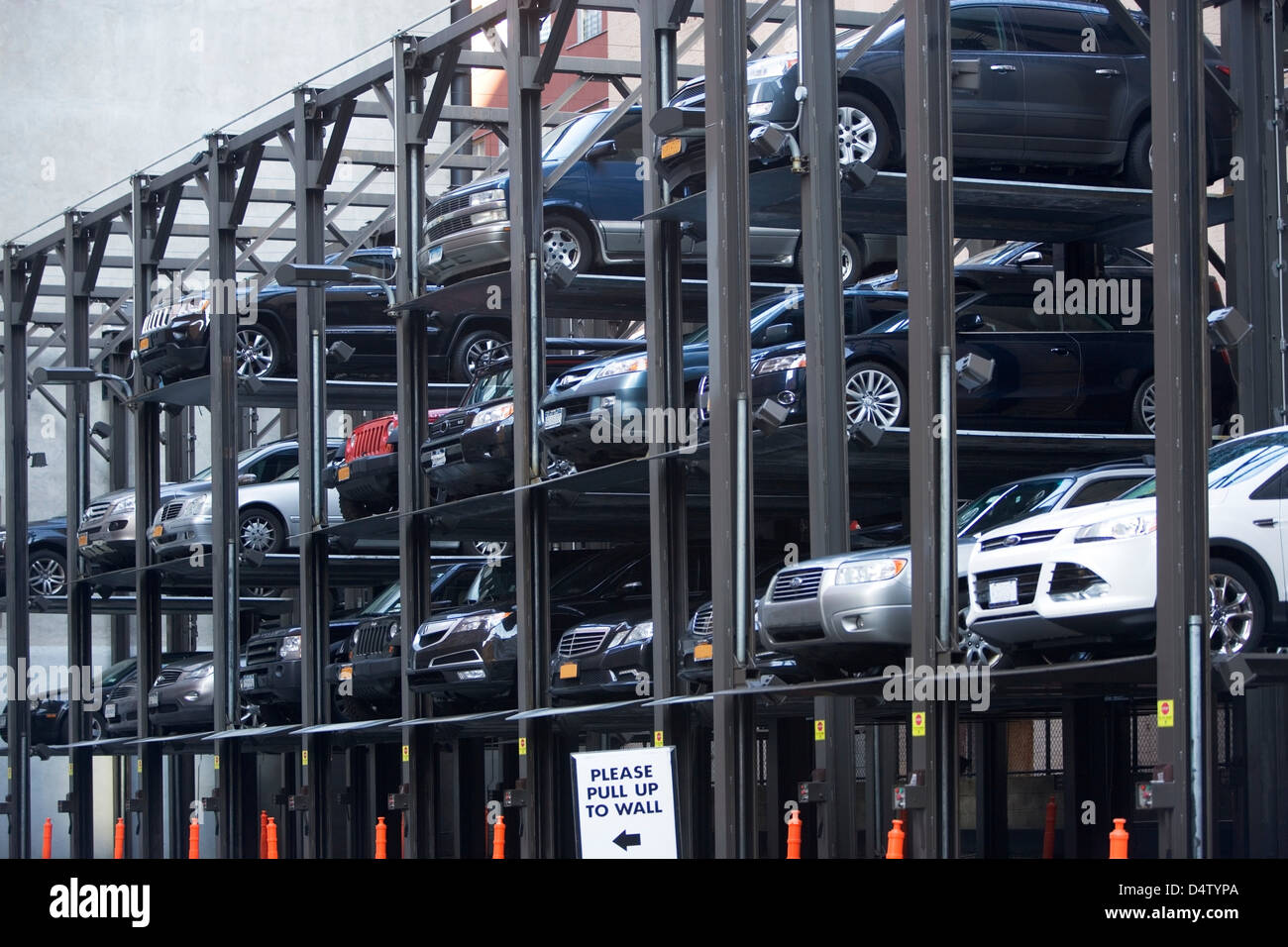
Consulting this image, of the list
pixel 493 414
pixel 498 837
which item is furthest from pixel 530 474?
pixel 498 837

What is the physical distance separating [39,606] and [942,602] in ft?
59.0

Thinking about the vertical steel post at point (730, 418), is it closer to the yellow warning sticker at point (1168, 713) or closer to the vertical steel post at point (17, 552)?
the yellow warning sticker at point (1168, 713)

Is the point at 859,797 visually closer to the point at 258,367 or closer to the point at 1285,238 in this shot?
the point at 258,367

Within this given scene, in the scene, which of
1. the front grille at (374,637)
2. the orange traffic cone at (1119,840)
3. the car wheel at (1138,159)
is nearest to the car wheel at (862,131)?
the car wheel at (1138,159)

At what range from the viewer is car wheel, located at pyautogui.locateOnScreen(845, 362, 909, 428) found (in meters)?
14.1

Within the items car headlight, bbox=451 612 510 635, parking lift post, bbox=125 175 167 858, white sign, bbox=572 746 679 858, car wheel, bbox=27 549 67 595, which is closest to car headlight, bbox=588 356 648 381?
car headlight, bbox=451 612 510 635

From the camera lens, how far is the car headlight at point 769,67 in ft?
46.3

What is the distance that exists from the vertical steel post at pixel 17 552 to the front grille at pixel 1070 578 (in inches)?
660

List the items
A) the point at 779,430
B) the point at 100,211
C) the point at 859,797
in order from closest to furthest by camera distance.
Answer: the point at 779,430, the point at 100,211, the point at 859,797

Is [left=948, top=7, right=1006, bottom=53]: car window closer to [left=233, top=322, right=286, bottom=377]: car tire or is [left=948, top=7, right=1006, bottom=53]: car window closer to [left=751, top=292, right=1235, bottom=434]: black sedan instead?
[left=751, top=292, right=1235, bottom=434]: black sedan

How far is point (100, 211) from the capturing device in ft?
79.6

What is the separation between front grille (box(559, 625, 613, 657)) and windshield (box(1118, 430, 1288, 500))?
482 centimetres

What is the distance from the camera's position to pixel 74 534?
25109 mm
